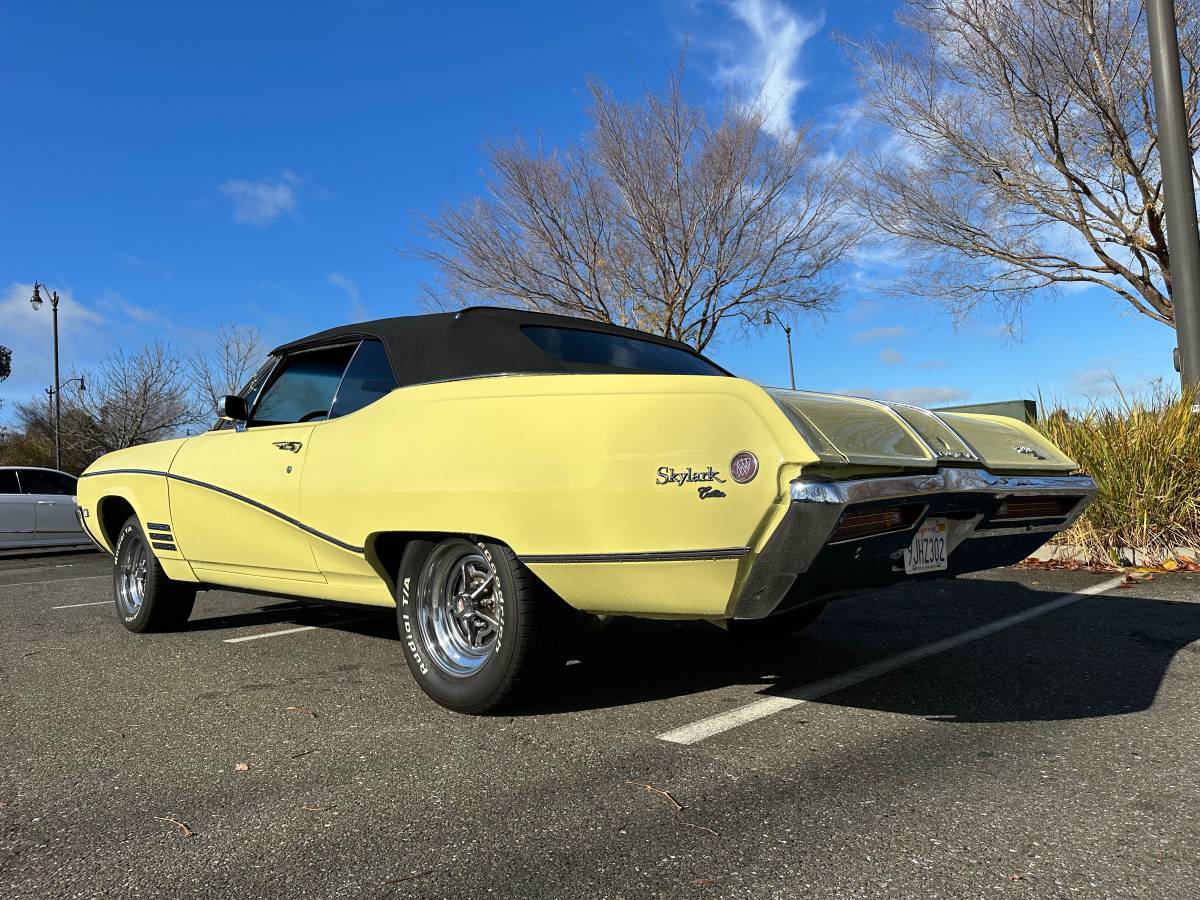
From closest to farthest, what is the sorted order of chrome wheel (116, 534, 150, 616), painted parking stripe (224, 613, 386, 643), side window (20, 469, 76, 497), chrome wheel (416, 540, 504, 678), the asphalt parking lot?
the asphalt parking lot, chrome wheel (416, 540, 504, 678), painted parking stripe (224, 613, 386, 643), chrome wheel (116, 534, 150, 616), side window (20, 469, 76, 497)

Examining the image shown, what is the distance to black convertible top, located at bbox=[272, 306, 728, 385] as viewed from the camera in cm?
328

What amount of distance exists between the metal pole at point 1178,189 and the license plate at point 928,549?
704 centimetres

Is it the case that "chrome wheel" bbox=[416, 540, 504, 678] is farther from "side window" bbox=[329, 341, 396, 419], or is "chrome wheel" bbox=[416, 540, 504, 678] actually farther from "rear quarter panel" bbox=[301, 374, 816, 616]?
"side window" bbox=[329, 341, 396, 419]

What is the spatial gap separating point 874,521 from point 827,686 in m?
1.15

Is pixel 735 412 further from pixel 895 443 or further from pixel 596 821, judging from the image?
pixel 596 821

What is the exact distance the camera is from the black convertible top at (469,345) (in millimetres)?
3281

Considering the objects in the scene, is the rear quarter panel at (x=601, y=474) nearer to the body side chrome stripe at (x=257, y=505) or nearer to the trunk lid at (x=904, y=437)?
the trunk lid at (x=904, y=437)

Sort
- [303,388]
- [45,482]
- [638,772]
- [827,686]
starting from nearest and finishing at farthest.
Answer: [638,772], [827,686], [303,388], [45,482]

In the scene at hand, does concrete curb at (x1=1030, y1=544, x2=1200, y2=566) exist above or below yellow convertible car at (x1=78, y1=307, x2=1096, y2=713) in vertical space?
below

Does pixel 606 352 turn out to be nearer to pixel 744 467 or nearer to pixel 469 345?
pixel 469 345

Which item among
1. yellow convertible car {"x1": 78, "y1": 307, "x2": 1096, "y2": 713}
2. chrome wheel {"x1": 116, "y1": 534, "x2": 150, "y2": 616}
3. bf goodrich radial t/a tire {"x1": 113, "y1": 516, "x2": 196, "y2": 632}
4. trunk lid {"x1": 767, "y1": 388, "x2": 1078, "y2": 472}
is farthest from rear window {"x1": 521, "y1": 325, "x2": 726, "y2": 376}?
chrome wheel {"x1": 116, "y1": 534, "x2": 150, "y2": 616}

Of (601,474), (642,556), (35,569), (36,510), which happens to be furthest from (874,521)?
(36,510)

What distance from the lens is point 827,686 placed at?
3.46m

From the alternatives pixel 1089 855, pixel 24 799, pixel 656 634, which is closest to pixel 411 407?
pixel 24 799
